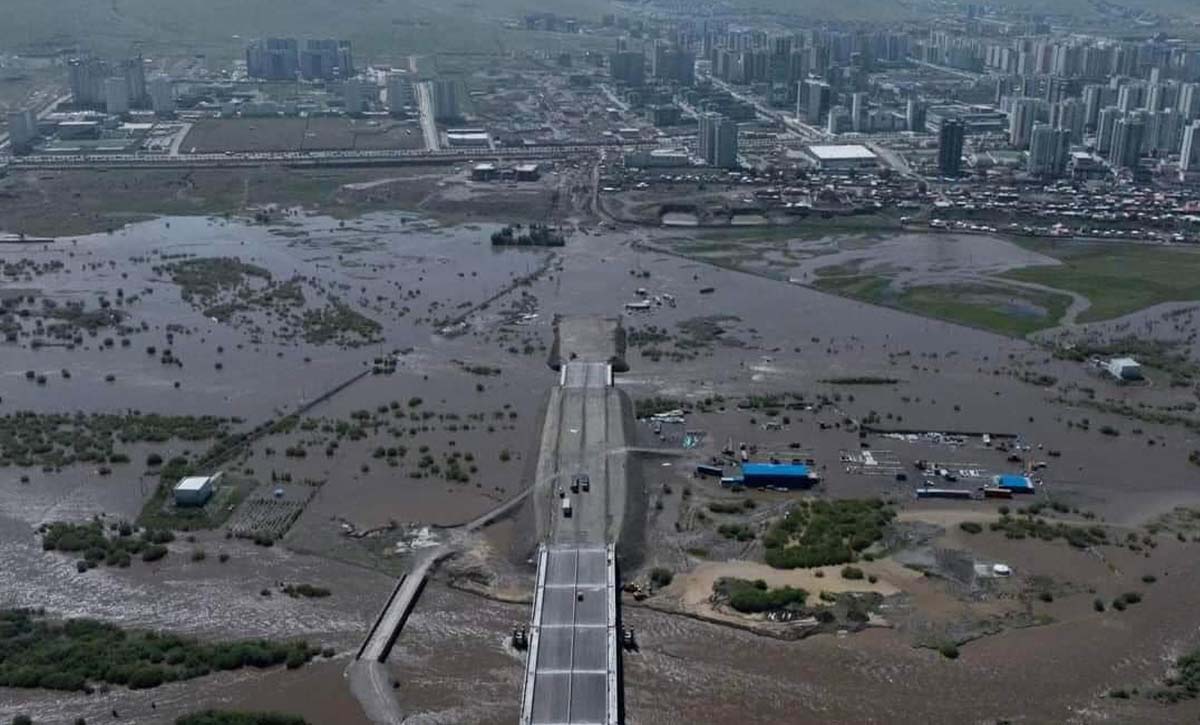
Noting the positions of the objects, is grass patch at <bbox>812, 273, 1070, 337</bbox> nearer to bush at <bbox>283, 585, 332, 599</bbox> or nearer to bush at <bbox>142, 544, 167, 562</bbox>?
bush at <bbox>283, 585, 332, 599</bbox>

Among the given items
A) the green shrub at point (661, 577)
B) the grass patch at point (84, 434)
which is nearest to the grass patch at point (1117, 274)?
the green shrub at point (661, 577)

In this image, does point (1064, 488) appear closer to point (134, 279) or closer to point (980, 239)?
point (980, 239)

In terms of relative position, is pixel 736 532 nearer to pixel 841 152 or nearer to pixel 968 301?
pixel 968 301

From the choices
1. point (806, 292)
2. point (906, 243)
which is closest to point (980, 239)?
point (906, 243)

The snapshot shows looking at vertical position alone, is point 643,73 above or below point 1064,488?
above

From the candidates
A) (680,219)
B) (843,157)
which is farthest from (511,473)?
(843,157)
